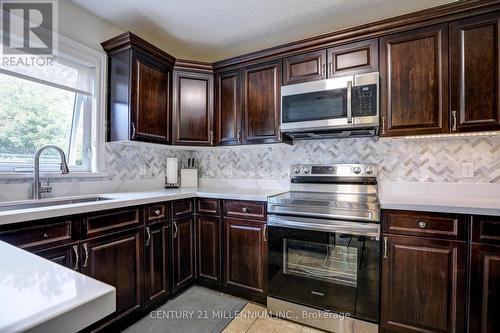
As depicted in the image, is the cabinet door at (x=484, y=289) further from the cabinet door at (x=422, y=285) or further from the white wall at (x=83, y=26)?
the white wall at (x=83, y=26)

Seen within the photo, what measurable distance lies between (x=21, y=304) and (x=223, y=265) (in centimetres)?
197

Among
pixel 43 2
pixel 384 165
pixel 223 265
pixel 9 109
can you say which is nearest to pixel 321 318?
pixel 223 265

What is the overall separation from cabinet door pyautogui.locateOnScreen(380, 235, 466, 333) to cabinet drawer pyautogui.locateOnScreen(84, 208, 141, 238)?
1.81 metres

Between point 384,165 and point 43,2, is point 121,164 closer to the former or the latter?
point 43,2

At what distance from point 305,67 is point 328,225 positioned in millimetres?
1400

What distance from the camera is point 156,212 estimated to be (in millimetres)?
2012

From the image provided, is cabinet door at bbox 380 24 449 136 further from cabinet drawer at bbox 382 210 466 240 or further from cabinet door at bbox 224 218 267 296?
cabinet door at bbox 224 218 267 296

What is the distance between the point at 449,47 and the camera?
1.76 metres

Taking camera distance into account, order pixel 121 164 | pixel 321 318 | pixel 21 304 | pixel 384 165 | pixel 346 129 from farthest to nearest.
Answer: pixel 121 164
pixel 384 165
pixel 346 129
pixel 321 318
pixel 21 304

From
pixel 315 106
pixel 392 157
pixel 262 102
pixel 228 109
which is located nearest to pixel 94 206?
pixel 228 109

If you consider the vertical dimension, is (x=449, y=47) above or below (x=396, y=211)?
above

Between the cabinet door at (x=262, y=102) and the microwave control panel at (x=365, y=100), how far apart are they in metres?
0.68

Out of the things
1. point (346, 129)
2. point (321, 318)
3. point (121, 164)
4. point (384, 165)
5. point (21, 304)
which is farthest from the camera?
point (121, 164)

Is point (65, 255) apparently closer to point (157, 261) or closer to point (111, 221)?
point (111, 221)
